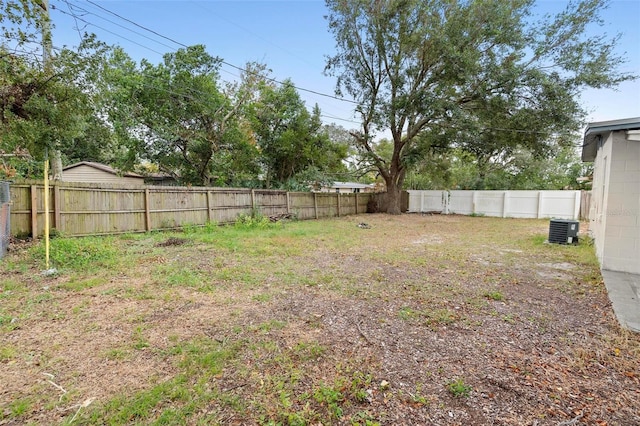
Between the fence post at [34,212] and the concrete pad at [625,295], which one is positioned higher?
the fence post at [34,212]

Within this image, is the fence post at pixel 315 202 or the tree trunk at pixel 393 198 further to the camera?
the tree trunk at pixel 393 198

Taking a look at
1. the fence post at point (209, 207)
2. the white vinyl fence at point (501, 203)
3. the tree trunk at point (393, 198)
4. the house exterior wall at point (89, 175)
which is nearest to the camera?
the fence post at point (209, 207)

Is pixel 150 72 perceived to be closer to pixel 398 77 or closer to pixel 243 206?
pixel 243 206

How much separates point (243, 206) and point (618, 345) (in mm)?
9555

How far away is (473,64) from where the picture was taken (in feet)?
34.8

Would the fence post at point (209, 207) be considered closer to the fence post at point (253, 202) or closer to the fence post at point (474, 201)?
the fence post at point (253, 202)

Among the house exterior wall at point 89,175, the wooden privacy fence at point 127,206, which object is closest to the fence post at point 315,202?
the wooden privacy fence at point 127,206

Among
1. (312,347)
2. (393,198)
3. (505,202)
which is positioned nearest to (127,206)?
(312,347)

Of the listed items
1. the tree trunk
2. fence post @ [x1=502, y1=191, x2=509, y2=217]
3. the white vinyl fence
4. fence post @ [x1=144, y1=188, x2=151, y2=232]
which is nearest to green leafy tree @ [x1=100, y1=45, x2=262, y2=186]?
fence post @ [x1=144, y1=188, x2=151, y2=232]

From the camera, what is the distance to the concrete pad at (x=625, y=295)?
9.67ft

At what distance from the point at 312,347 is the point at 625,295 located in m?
3.94

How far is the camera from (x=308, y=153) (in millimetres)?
13188

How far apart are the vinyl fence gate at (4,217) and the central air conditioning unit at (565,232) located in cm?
1116

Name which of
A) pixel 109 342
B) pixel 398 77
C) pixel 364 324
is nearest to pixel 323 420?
pixel 364 324
